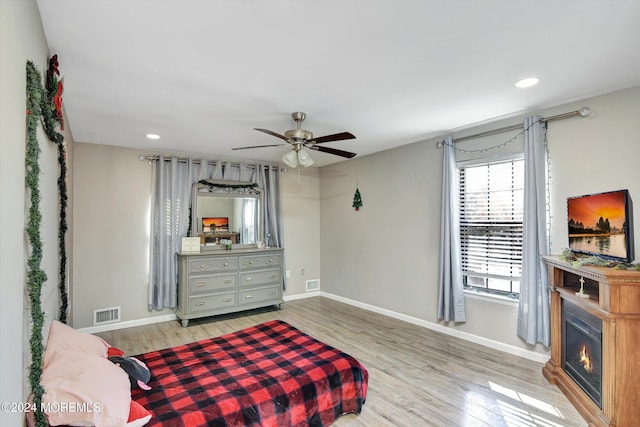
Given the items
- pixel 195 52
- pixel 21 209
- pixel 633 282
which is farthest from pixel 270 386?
pixel 633 282

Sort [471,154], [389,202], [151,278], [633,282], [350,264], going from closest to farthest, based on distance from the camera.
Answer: [633,282]
[471,154]
[151,278]
[389,202]
[350,264]

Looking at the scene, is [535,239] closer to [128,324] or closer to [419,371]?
[419,371]

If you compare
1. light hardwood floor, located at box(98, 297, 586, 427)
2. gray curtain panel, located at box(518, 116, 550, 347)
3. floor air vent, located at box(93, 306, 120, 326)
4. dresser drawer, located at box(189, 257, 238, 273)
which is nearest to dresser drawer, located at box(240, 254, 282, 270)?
dresser drawer, located at box(189, 257, 238, 273)

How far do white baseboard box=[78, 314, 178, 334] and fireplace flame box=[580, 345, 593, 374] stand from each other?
4.94 metres

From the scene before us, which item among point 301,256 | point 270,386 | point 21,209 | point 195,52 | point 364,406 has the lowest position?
point 364,406

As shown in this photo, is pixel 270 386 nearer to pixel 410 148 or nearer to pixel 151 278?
pixel 151 278

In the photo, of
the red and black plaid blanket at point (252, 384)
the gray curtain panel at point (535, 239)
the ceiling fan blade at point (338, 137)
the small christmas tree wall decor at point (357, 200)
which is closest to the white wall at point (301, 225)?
the small christmas tree wall decor at point (357, 200)

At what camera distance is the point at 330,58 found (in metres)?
2.21

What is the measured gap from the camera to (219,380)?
2.20 meters

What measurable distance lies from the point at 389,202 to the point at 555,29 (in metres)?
3.29

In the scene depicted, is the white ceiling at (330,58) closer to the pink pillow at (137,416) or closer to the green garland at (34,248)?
the green garland at (34,248)

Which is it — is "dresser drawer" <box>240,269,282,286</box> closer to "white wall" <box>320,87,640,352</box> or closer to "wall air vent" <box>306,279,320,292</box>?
"wall air vent" <box>306,279,320,292</box>

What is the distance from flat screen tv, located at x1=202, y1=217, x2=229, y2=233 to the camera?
516 centimetres

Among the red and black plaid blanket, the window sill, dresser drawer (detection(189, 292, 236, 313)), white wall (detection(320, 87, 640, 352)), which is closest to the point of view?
the red and black plaid blanket
